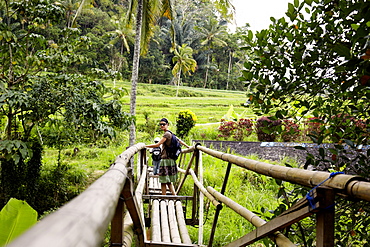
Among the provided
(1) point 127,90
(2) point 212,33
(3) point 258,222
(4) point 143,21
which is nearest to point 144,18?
(4) point 143,21

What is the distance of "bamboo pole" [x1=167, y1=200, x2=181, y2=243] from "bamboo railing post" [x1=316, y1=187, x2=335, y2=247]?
1.31m

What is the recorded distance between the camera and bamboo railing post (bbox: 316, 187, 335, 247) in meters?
0.65

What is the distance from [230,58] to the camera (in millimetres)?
30766

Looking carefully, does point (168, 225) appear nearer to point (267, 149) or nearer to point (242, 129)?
point (267, 149)

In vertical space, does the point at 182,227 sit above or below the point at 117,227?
below

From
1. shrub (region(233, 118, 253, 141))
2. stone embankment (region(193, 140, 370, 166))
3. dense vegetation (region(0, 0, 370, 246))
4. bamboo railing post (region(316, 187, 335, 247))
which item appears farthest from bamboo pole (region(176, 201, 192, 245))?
shrub (region(233, 118, 253, 141))

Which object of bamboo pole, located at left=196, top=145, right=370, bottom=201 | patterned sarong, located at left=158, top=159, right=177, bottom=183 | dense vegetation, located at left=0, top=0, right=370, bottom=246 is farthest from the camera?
patterned sarong, located at left=158, top=159, right=177, bottom=183

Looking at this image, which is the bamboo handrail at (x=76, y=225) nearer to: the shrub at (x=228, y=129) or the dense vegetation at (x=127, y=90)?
the dense vegetation at (x=127, y=90)

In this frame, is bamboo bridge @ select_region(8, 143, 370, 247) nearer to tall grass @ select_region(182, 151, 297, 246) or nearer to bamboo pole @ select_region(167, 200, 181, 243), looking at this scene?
bamboo pole @ select_region(167, 200, 181, 243)

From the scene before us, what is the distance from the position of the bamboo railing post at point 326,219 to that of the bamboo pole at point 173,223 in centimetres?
131

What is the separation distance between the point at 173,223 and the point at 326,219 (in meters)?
1.59

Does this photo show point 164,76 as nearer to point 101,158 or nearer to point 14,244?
point 101,158

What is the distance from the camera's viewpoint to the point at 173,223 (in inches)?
83.4

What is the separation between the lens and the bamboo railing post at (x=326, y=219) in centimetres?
65
